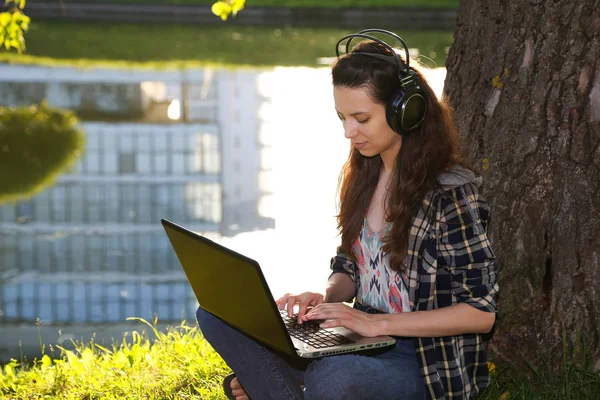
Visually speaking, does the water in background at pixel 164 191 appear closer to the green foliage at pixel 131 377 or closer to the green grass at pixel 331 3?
the green foliage at pixel 131 377

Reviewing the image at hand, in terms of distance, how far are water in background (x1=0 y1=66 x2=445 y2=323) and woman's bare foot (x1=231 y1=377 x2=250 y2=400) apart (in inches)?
21.1

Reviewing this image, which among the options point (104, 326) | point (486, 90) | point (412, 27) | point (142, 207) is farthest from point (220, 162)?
point (412, 27)

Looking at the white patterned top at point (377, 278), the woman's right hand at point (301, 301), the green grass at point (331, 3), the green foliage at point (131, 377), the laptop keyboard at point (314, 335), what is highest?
the green grass at point (331, 3)

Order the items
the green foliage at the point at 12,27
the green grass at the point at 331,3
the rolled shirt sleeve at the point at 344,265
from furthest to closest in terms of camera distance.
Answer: the green grass at the point at 331,3 < the green foliage at the point at 12,27 < the rolled shirt sleeve at the point at 344,265

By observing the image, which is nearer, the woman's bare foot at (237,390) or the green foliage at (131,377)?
the woman's bare foot at (237,390)

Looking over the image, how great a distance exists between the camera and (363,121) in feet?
8.11

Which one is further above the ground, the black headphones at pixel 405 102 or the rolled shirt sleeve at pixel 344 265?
the black headphones at pixel 405 102

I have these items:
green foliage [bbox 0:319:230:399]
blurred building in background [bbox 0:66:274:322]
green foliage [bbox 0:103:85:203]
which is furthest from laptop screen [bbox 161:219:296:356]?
green foliage [bbox 0:103:85:203]

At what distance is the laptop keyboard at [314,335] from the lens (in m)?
2.35

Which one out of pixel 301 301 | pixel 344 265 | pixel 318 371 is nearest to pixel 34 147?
pixel 344 265

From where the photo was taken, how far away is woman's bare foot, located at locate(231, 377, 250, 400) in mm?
2855

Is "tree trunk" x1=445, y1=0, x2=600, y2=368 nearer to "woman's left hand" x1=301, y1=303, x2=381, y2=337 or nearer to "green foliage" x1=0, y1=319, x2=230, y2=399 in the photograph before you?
"woman's left hand" x1=301, y1=303, x2=381, y2=337

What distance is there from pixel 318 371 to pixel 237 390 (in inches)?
23.0

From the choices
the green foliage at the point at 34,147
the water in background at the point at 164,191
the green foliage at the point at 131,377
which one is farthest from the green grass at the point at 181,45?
the green foliage at the point at 131,377
